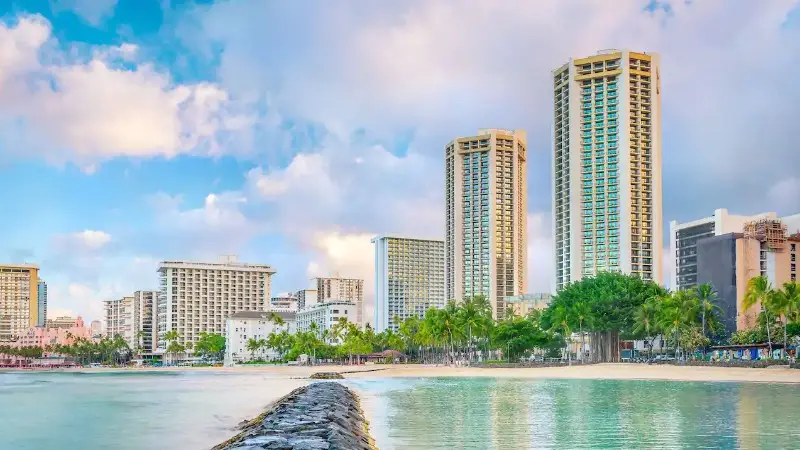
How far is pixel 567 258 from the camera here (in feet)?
494

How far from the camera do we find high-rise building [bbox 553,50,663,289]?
14162 centimetres

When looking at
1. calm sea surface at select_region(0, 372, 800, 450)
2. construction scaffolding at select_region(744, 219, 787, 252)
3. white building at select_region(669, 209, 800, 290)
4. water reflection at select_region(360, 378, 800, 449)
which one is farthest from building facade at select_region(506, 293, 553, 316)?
water reflection at select_region(360, 378, 800, 449)

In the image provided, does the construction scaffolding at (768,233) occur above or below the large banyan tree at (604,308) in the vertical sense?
above

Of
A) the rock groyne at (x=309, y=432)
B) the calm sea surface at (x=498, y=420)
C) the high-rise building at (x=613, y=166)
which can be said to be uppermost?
the high-rise building at (x=613, y=166)

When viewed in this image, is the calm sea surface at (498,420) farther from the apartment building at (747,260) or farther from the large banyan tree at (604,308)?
the apartment building at (747,260)

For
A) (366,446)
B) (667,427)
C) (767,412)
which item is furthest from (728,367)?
(366,446)

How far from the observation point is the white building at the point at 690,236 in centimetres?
15900

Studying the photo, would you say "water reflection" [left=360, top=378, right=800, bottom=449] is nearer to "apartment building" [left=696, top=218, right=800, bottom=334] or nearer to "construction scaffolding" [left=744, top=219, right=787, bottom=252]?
"apartment building" [left=696, top=218, right=800, bottom=334]

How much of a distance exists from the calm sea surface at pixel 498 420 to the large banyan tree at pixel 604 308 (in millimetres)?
51198

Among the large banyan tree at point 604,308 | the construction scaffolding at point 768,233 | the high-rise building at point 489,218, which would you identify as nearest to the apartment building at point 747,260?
the construction scaffolding at point 768,233

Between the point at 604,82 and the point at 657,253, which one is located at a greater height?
the point at 604,82

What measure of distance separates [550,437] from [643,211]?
125 meters

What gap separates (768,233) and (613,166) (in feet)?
95.1

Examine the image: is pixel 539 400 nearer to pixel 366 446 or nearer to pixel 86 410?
pixel 366 446
